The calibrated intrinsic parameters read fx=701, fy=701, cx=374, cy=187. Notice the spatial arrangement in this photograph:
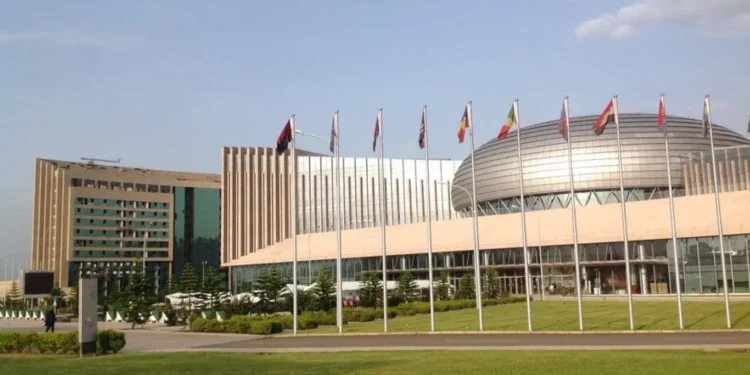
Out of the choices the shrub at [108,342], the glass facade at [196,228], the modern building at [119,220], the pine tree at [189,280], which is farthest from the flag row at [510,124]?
the glass facade at [196,228]

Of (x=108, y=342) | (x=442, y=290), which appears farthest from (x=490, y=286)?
(x=108, y=342)

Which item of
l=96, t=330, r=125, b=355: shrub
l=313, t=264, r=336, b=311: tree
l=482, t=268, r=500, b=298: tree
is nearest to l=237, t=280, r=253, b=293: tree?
l=313, t=264, r=336, b=311: tree

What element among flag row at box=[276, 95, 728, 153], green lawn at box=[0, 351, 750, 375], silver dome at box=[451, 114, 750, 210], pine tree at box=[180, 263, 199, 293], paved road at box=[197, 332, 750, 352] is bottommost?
paved road at box=[197, 332, 750, 352]

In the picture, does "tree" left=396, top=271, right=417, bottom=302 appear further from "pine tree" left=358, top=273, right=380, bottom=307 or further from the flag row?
the flag row

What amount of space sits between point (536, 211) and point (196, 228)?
4035 inches

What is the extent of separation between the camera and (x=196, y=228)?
164m

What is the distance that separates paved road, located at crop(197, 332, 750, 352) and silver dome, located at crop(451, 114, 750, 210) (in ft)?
195

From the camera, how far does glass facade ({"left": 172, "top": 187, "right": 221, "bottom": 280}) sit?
160 metres

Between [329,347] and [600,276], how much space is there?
52.5 metres

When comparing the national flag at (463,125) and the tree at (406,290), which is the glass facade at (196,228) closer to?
the tree at (406,290)

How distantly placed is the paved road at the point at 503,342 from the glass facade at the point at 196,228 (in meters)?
130

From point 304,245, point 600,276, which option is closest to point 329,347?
point 600,276

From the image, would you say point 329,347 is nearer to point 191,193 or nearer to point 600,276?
point 600,276

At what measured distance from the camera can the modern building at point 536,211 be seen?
68312 mm
